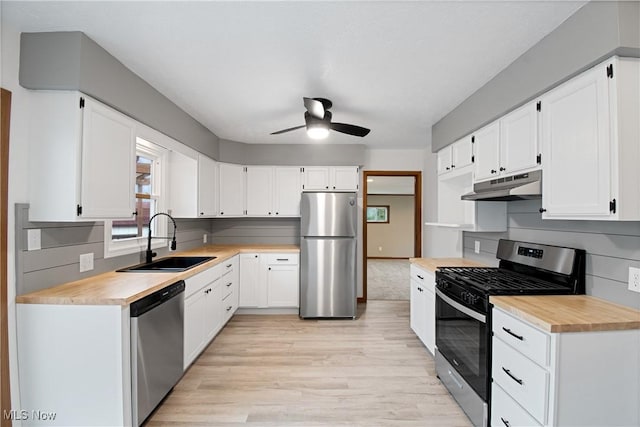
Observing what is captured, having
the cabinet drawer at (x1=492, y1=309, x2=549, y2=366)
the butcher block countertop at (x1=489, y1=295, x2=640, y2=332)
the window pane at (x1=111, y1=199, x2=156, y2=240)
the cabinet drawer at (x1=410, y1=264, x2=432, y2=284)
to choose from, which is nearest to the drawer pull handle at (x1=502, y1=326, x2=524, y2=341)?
the cabinet drawer at (x1=492, y1=309, x2=549, y2=366)

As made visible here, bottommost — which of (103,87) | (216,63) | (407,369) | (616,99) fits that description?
(407,369)

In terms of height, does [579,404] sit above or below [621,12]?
below

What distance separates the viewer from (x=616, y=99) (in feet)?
4.65

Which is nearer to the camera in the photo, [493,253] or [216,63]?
[216,63]

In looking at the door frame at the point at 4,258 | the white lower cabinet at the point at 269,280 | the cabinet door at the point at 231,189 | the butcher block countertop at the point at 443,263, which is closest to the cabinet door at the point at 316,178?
the cabinet door at the point at 231,189

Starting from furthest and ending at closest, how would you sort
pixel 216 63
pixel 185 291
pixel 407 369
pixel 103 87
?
pixel 407 369
pixel 185 291
pixel 216 63
pixel 103 87

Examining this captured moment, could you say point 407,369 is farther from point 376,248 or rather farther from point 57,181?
point 376,248

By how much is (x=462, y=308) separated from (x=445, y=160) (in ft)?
5.65

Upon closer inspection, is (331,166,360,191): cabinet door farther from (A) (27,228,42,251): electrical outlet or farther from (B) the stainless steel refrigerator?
(A) (27,228,42,251): electrical outlet

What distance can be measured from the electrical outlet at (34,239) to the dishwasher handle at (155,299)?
682mm

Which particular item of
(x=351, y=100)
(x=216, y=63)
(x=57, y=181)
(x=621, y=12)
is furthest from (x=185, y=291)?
(x=621, y=12)

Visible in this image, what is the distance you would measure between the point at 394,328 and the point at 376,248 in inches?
245

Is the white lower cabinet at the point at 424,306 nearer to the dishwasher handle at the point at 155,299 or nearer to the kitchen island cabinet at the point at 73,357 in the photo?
the dishwasher handle at the point at 155,299

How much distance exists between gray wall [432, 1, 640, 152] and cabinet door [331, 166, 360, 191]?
2.05m
